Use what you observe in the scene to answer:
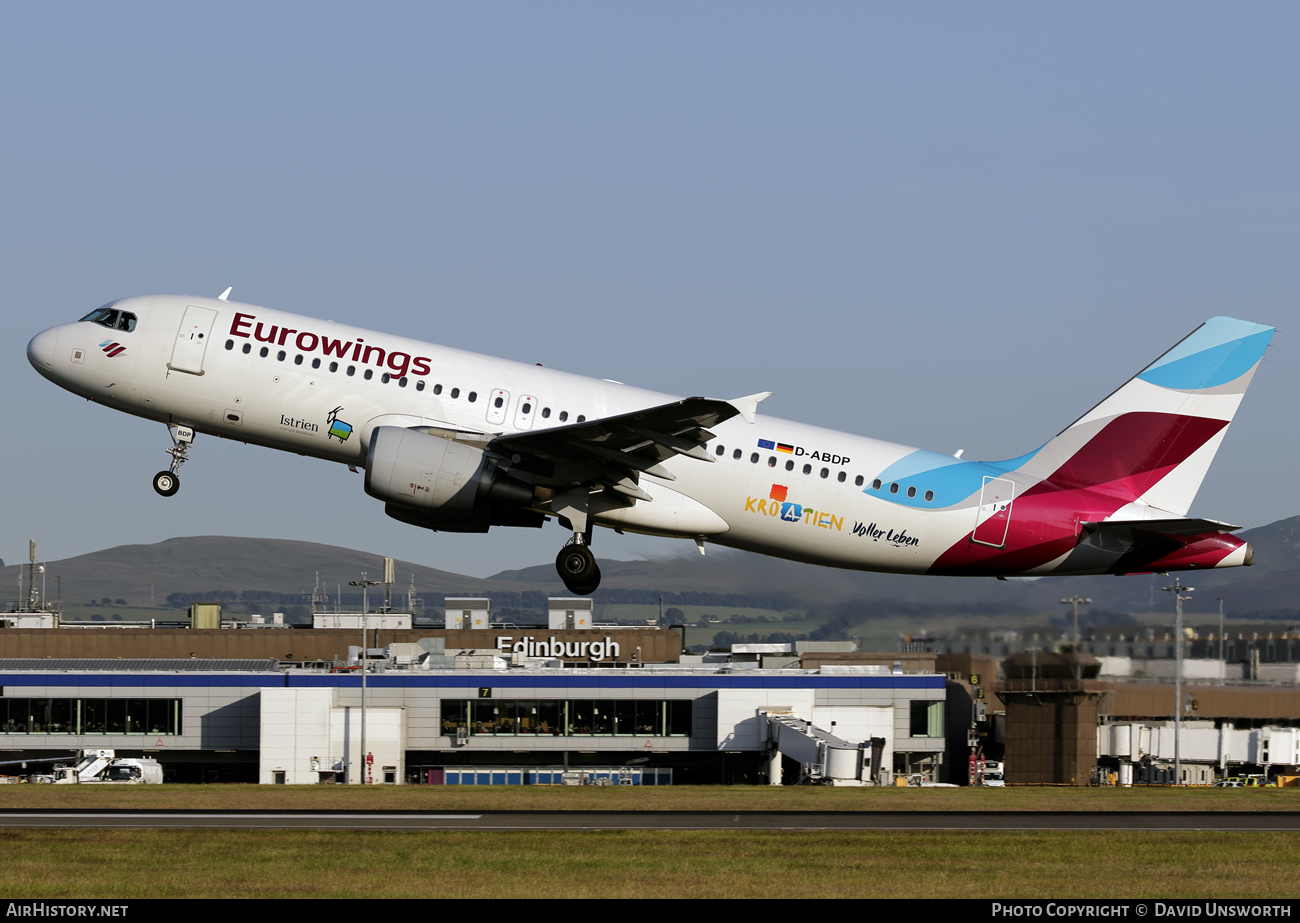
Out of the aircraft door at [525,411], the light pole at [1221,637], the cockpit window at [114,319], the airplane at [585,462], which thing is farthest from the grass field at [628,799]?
the cockpit window at [114,319]

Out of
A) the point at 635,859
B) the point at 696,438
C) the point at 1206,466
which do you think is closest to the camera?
the point at 635,859

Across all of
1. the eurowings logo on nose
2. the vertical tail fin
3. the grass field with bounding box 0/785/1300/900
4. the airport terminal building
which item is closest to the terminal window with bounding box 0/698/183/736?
the airport terminal building

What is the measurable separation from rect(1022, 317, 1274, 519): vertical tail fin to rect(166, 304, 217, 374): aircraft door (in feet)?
65.9

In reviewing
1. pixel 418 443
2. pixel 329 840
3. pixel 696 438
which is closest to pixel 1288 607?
pixel 696 438

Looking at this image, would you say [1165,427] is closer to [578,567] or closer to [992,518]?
[992,518]

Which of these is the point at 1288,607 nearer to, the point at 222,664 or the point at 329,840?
the point at 329,840

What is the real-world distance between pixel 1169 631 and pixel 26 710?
59701 mm

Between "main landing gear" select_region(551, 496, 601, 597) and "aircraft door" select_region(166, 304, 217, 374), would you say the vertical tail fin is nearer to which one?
"main landing gear" select_region(551, 496, 601, 597)

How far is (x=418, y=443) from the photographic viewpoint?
113 ft

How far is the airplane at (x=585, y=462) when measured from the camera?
34.9 metres

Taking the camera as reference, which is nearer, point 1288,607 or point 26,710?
point 1288,607

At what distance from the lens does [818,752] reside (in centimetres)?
6181

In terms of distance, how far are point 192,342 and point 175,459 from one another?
10.2 feet

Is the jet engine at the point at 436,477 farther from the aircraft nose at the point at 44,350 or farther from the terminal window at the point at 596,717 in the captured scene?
the terminal window at the point at 596,717
